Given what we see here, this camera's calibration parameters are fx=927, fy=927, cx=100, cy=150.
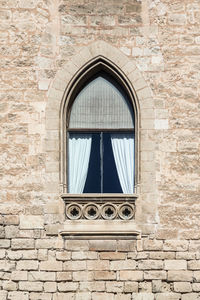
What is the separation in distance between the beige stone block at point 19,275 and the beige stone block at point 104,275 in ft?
3.49

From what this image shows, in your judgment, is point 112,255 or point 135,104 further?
point 135,104

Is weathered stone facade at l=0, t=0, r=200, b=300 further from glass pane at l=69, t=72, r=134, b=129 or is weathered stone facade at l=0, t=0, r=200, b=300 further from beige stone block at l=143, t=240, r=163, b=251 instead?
glass pane at l=69, t=72, r=134, b=129

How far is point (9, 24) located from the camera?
14883 millimetres

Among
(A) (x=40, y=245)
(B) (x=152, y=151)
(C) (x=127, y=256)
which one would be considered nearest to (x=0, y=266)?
(A) (x=40, y=245)

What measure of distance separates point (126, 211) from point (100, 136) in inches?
52.2

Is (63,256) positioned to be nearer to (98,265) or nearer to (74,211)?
(98,265)

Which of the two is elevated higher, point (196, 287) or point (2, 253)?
point (2, 253)

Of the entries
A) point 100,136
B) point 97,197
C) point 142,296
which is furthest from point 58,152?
point 142,296

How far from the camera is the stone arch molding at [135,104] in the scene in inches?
566

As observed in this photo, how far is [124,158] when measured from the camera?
14742mm

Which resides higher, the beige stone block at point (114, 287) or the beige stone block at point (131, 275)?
the beige stone block at point (131, 275)

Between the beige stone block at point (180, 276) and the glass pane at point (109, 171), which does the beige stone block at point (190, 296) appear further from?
the glass pane at point (109, 171)

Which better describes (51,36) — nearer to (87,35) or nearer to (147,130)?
(87,35)

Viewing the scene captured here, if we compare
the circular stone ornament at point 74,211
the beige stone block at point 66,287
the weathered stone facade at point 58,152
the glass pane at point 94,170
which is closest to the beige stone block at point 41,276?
the weathered stone facade at point 58,152
